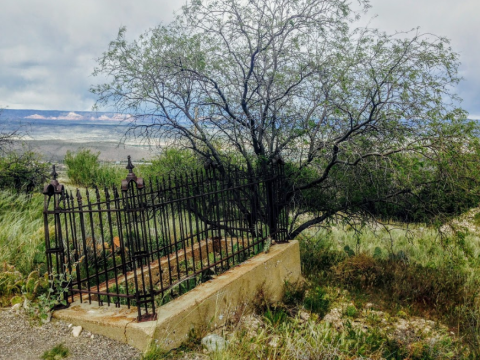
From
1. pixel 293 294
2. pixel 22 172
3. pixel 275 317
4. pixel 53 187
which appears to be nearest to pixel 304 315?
pixel 293 294

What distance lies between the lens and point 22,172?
11.5 metres

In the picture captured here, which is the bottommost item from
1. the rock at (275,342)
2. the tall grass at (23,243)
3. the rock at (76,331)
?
the rock at (275,342)

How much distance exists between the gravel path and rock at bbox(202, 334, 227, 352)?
24.4 inches

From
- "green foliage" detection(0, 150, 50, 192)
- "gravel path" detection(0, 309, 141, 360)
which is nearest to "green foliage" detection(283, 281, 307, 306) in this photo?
"gravel path" detection(0, 309, 141, 360)

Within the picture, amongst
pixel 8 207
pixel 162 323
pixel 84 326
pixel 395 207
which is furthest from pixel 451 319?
pixel 8 207

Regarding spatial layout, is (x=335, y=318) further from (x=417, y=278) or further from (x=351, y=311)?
(x=417, y=278)

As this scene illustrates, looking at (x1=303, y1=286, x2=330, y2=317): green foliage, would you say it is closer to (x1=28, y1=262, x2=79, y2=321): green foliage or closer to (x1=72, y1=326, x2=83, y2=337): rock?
(x1=72, y1=326, x2=83, y2=337): rock

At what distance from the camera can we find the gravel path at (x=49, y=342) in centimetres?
391

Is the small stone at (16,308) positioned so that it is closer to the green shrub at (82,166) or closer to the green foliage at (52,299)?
the green foliage at (52,299)

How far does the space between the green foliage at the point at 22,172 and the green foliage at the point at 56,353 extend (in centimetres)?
808

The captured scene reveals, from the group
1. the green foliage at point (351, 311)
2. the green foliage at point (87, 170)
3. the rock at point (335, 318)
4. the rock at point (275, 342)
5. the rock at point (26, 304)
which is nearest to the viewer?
the rock at point (275, 342)

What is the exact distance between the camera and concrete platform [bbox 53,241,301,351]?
3992 millimetres

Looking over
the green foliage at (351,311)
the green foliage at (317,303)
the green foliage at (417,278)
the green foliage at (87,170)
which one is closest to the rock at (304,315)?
Result: the green foliage at (317,303)

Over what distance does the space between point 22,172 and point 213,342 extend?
936cm
